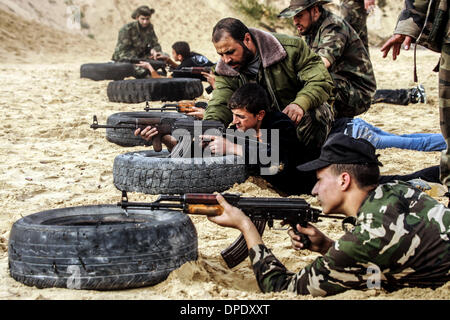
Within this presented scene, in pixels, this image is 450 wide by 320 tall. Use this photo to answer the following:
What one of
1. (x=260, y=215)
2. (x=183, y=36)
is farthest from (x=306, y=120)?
(x=183, y=36)

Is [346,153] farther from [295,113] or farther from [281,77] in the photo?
[281,77]

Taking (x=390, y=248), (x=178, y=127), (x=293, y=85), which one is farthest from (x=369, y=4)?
(x=390, y=248)

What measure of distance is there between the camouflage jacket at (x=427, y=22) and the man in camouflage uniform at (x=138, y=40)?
372 inches

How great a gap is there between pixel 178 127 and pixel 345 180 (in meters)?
2.73

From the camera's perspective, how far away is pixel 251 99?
16.3 ft

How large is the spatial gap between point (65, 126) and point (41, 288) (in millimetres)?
5294

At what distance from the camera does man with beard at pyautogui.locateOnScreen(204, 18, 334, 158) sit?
5215 millimetres

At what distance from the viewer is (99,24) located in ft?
75.7

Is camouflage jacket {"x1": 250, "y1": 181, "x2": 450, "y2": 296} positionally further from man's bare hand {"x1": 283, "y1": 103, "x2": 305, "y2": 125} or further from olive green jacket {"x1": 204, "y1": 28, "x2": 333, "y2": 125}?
olive green jacket {"x1": 204, "y1": 28, "x2": 333, "y2": 125}

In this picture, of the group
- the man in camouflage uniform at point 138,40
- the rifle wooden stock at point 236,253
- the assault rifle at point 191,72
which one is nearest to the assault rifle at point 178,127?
the rifle wooden stock at point 236,253

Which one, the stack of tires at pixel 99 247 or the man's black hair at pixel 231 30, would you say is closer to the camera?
the stack of tires at pixel 99 247

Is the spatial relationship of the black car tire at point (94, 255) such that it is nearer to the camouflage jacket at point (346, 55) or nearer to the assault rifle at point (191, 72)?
the camouflage jacket at point (346, 55)

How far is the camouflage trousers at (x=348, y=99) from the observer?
21.0ft

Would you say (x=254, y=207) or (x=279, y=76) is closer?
(x=254, y=207)
